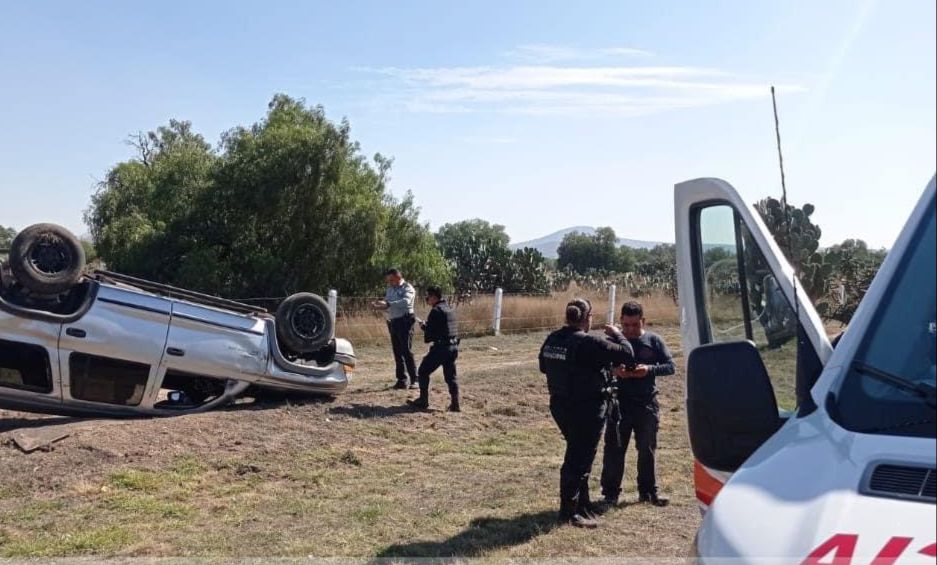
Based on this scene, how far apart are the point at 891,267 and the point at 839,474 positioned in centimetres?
54

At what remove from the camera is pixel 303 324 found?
9.95m

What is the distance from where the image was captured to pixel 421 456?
349 inches

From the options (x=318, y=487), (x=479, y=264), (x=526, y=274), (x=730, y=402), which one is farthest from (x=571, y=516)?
(x=479, y=264)

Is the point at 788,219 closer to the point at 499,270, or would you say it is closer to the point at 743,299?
the point at 743,299

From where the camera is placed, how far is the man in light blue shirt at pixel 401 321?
38.3 feet

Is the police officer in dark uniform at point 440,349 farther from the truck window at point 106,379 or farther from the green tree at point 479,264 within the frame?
the green tree at point 479,264

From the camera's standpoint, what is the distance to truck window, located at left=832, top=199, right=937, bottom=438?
1.95 m

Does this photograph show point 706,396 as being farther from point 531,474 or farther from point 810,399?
point 531,474

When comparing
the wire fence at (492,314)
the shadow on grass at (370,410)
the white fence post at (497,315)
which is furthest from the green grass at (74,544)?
the white fence post at (497,315)

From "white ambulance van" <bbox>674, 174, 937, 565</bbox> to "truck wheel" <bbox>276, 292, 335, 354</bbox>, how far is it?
7.43m

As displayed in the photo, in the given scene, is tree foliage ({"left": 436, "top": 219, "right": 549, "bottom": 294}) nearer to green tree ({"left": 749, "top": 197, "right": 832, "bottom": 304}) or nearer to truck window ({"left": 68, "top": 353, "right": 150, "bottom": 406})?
truck window ({"left": 68, "top": 353, "right": 150, "bottom": 406})

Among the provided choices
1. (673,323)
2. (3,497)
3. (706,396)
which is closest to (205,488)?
(3,497)

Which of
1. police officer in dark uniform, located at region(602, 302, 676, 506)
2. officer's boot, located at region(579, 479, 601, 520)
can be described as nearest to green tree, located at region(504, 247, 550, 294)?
police officer in dark uniform, located at region(602, 302, 676, 506)

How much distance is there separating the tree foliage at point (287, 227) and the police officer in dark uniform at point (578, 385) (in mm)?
19306
